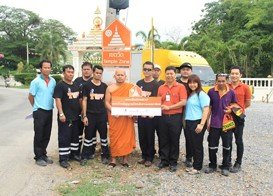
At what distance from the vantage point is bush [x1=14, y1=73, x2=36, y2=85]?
178 ft

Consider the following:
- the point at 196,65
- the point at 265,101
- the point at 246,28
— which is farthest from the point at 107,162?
the point at 246,28

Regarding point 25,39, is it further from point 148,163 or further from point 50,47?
point 148,163

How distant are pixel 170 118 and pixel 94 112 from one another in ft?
4.59

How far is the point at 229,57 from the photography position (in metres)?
32.2

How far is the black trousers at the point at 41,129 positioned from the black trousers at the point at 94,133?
71cm

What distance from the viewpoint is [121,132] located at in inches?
279

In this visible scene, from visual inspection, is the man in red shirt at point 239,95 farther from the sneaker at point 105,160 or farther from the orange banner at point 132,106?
the sneaker at point 105,160

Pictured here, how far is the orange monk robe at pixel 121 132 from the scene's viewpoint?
7055 mm

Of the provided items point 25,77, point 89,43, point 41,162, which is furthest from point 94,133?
point 25,77

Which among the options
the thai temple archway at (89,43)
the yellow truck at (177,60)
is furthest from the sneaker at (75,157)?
the thai temple archway at (89,43)

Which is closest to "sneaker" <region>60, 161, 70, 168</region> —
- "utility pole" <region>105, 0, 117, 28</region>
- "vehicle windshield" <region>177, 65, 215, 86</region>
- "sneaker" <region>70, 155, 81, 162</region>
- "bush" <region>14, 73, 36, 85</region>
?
"sneaker" <region>70, 155, 81, 162</region>

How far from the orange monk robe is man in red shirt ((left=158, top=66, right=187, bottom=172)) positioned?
573mm

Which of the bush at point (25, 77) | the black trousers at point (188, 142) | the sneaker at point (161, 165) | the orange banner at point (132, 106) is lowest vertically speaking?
the bush at point (25, 77)

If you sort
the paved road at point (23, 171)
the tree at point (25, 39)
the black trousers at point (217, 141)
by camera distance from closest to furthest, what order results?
the paved road at point (23, 171)
the black trousers at point (217, 141)
the tree at point (25, 39)
